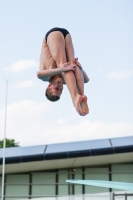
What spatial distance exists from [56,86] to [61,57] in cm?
48

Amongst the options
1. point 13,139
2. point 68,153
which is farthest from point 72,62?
point 13,139

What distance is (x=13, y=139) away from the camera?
56.8 m

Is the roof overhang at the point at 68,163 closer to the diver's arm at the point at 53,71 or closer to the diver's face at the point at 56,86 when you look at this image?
the diver's face at the point at 56,86

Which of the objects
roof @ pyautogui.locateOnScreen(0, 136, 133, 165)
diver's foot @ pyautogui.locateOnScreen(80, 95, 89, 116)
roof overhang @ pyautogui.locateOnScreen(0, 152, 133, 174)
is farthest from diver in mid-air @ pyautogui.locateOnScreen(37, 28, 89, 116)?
roof overhang @ pyautogui.locateOnScreen(0, 152, 133, 174)

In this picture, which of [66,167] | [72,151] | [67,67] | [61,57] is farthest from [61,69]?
[66,167]

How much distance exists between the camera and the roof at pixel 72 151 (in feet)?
71.3

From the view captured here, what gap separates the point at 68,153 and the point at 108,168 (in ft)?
6.99

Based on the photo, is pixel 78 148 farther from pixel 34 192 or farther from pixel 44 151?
pixel 34 192

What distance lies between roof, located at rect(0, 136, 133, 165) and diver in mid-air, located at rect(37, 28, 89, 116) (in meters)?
12.0

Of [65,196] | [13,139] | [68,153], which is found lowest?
[65,196]

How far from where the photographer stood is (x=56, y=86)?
9820mm

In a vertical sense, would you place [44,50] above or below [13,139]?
below

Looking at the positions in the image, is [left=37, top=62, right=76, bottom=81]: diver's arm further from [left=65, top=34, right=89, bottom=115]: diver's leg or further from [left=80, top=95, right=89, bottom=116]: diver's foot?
[left=80, top=95, right=89, bottom=116]: diver's foot

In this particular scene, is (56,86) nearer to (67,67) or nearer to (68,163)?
(67,67)
